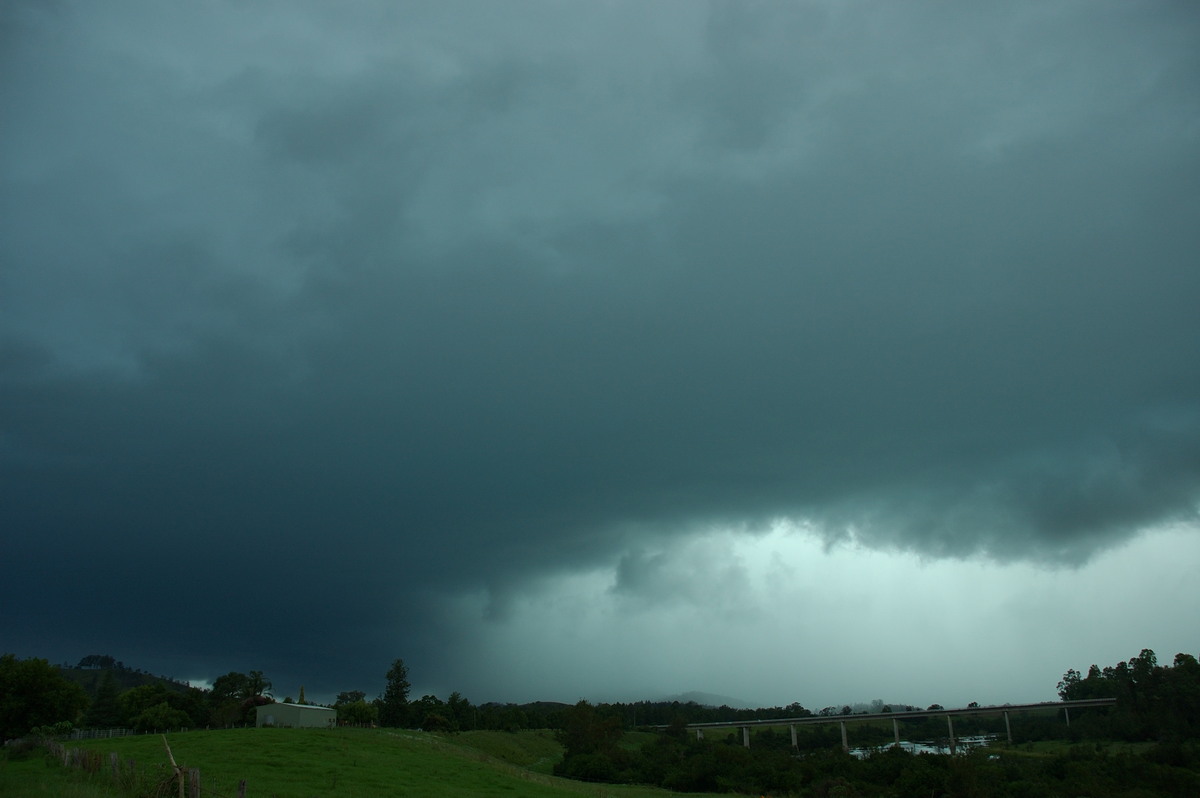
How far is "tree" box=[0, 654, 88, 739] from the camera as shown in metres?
90.6

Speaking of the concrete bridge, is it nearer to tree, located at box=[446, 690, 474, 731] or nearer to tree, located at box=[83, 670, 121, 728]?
tree, located at box=[446, 690, 474, 731]

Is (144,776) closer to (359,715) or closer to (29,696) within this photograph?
(29,696)

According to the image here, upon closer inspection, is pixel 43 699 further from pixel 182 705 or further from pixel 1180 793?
pixel 1180 793

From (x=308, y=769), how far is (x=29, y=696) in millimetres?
60773

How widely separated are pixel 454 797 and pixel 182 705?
375ft

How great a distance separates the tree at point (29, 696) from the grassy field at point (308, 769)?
81.0 ft

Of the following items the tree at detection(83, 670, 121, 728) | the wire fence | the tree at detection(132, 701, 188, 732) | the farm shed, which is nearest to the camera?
the wire fence

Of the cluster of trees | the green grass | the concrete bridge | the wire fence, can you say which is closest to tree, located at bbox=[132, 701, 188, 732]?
the wire fence

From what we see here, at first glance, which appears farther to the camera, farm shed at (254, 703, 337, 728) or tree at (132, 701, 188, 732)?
tree at (132, 701, 188, 732)

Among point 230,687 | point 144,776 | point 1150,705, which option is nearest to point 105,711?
point 230,687

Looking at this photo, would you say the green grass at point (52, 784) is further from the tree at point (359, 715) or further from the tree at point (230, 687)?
the tree at point (230, 687)

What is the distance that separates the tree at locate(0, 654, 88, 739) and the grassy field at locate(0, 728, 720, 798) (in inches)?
972

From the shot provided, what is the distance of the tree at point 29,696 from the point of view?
297 feet

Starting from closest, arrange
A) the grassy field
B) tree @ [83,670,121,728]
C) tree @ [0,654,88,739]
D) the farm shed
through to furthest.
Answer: the grassy field
tree @ [0,654,88,739]
the farm shed
tree @ [83,670,121,728]
